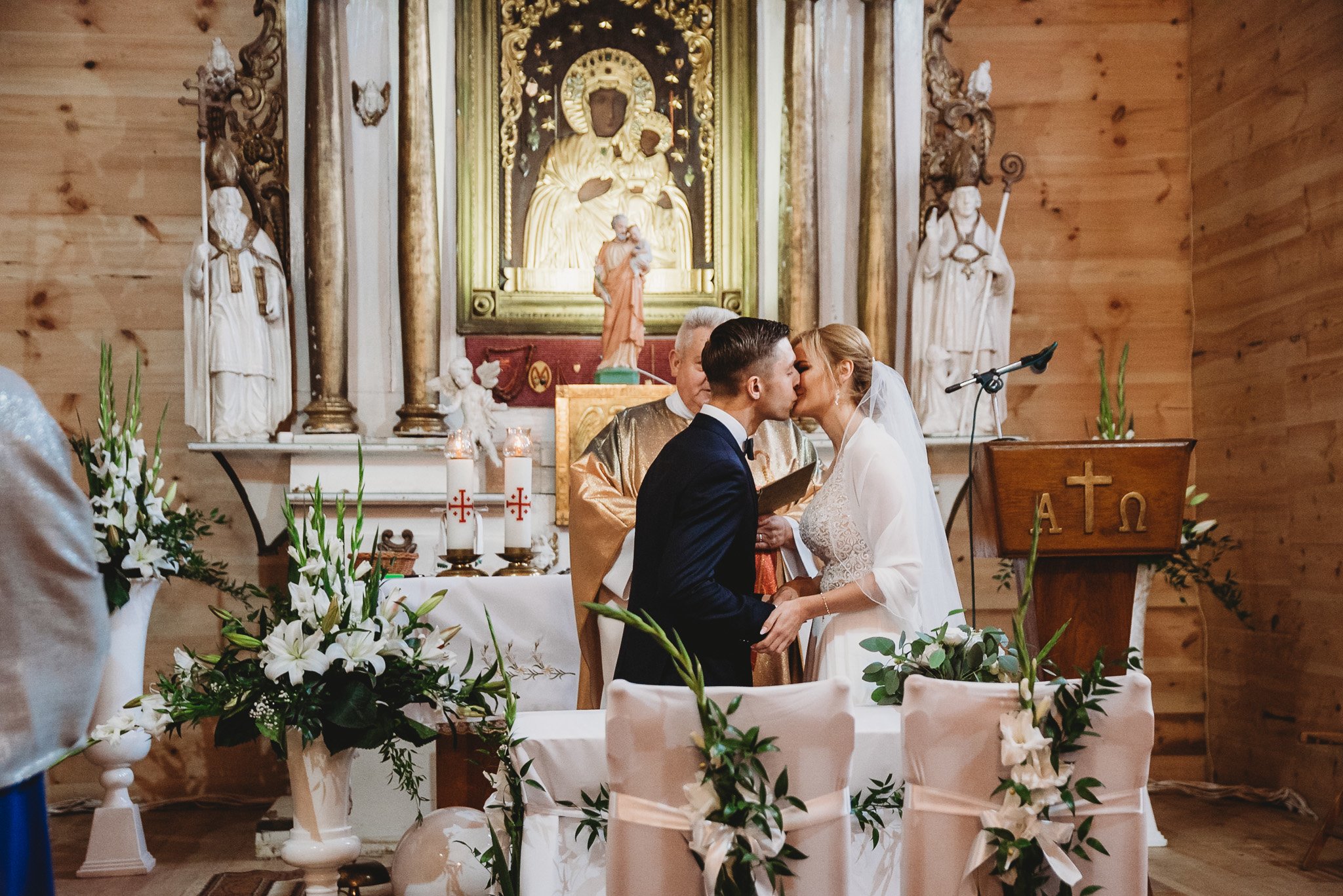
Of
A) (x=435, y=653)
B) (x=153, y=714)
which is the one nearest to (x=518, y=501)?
(x=435, y=653)

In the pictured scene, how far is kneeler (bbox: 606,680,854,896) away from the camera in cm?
203

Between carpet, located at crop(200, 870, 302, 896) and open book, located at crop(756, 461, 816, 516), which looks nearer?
open book, located at crop(756, 461, 816, 516)

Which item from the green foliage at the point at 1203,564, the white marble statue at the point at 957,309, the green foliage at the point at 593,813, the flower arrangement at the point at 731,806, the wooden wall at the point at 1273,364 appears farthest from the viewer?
the white marble statue at the point at 957,309

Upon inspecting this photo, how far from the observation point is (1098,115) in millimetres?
6359

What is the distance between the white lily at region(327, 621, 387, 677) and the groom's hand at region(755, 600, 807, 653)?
881 mm

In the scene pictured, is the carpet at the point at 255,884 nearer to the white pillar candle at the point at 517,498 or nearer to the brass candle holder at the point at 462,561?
the brass candle holder at the point at 462,561

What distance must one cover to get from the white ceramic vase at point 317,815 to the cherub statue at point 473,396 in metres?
2.78

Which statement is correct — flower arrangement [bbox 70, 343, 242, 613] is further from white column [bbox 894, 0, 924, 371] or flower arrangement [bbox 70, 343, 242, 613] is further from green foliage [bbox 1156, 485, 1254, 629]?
green foliage [bbox 1156, 485, 1254, 629]

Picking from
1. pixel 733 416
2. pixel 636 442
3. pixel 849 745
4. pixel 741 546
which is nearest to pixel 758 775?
pixel 849 745

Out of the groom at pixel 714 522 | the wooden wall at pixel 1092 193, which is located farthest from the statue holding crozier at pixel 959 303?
the groom at pixel 714 522

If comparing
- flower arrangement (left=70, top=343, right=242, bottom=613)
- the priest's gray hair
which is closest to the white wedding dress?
the priest's gray hair

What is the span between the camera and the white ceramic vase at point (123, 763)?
439cm

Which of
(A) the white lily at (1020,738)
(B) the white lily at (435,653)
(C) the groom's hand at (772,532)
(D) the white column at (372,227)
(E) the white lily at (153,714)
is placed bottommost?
(E) the white lily at (153,714)

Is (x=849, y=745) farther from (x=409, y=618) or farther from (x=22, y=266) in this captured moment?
(x=22, y=266)
